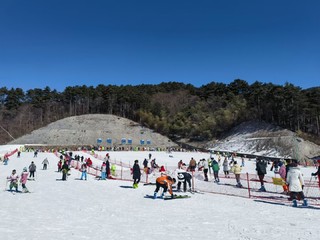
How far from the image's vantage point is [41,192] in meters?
13.7

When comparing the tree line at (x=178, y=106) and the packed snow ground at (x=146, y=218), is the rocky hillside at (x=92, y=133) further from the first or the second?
the packed snow ground at (x=146, y=218)

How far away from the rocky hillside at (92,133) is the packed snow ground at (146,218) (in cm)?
6741

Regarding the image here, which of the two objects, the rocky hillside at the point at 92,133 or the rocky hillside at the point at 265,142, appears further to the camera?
the rocky hillside at the point at 92,133

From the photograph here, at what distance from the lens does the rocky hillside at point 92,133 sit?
256 feet

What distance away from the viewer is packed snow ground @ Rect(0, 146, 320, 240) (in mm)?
6684

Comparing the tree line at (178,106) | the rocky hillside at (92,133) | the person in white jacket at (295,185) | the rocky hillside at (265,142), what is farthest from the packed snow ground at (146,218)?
the rocky hillside at (92,133)

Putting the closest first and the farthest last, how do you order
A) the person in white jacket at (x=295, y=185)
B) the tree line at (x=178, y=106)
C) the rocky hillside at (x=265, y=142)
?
the person in white jacket at (x=295, y=185) → the rocky hillside at (x=265, y=142) → the tree line at (x=178, y=106)

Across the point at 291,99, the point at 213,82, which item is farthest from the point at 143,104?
the point at 291,99

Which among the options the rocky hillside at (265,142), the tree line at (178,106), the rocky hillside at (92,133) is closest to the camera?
the rocky hillside at (265,142)

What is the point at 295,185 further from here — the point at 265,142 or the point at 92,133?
the point at 92,133

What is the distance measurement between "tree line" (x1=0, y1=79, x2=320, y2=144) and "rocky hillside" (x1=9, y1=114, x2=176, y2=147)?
5.63 metres

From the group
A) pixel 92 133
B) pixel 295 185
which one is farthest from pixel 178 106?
pixel 295 185

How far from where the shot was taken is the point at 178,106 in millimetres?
101562

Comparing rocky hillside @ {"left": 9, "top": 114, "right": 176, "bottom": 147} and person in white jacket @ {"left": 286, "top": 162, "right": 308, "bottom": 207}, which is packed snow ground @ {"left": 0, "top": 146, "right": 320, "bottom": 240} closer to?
person in white jacket @ {"left": 286, "top": 162, "right": 308, "bottom": 207}
